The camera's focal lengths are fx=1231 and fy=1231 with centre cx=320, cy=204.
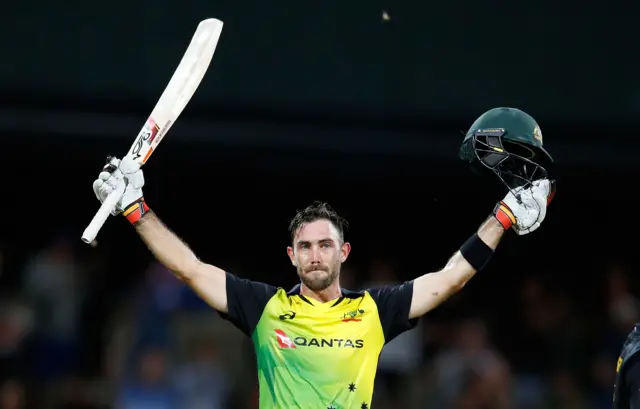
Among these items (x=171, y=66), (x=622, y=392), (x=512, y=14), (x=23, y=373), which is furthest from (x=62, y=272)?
(x=622, y=392)

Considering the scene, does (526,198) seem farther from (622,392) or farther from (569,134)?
(569,134)

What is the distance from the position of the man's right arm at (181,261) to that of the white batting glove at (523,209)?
4.44 ft

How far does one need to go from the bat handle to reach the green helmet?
1.72 metres

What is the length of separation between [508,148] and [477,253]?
63cm

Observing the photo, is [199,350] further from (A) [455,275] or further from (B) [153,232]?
(A) [455,275]

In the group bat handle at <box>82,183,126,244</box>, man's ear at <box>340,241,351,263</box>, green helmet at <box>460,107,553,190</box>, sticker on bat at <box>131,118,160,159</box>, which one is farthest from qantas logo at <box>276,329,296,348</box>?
green helmet at <box>460,107,553,190</box>

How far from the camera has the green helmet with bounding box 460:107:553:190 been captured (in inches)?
234

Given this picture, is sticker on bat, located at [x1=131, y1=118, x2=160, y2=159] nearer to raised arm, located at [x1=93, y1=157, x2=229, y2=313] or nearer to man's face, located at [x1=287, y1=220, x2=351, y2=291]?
raised arm, located at [x1=93, y1=157, x2=229, y2=313]

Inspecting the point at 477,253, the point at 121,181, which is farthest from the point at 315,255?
the point at 121,181

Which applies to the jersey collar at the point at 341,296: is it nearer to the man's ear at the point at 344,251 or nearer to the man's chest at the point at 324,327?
the man's chest at the point at 324,327

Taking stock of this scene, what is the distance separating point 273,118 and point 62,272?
2.09 m

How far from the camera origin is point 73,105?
9578mm

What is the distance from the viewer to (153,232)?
569 cm

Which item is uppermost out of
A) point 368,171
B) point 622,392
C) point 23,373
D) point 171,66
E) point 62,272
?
point 171,66
